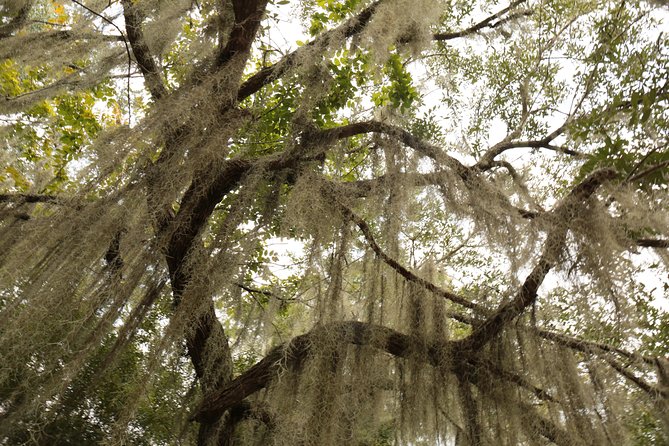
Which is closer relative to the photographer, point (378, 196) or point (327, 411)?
point (327, 411)

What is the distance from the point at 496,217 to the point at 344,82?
151cm

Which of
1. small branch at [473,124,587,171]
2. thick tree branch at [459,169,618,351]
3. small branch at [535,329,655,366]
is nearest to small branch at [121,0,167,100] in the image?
small branch at [473,124,587,171]

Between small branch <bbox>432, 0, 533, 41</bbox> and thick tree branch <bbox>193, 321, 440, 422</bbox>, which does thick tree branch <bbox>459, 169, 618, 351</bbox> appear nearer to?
thick tree branch <bbox>193, 321, 440, 422</bbox>

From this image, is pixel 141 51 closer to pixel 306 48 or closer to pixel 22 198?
pixel 306 48

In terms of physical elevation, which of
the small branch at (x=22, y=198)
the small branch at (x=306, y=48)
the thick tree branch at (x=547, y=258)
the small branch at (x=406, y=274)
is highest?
the small branch at (x=306, y=48)

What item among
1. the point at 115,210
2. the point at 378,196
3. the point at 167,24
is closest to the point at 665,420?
the point at 378,196

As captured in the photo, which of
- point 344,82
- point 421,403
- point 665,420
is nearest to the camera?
point 665,420

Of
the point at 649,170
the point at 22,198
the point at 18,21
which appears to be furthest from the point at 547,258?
the point at 18,21

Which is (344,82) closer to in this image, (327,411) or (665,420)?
(327,411)

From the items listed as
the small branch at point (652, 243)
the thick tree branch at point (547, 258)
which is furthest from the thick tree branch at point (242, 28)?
the small branch at point (652, 243)

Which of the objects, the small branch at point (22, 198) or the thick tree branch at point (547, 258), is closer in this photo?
the thick tree branch at point (547, 258)

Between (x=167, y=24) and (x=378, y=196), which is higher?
(x=167, y=24)

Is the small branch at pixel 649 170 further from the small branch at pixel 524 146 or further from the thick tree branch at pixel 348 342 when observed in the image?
the small branch at pixel 524 146

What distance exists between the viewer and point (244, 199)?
6.86 ft
